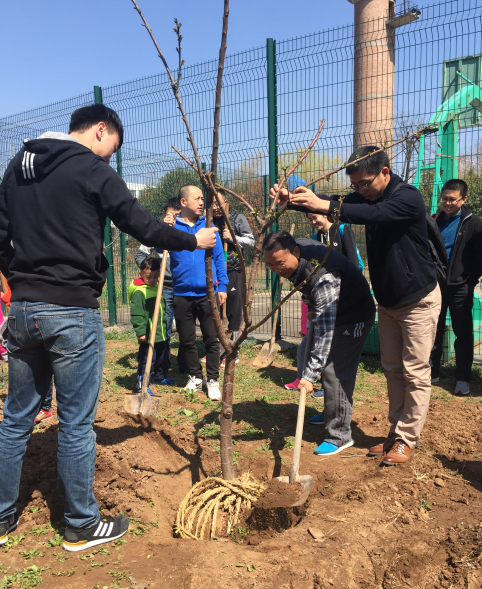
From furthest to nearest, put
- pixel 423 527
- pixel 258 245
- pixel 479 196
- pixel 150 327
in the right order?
pixel 479 196 < pixel 150 327 < pixel 423 527 < pixel 258 245

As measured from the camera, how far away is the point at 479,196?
5953 millimetres

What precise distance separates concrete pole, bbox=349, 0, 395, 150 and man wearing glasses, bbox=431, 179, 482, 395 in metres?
1.04

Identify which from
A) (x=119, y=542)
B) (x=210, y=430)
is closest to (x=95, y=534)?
(x=119, y=542)

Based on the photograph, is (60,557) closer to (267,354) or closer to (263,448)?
(263,448)

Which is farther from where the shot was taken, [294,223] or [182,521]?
[294,223]

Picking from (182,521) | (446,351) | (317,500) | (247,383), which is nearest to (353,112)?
(446,351)

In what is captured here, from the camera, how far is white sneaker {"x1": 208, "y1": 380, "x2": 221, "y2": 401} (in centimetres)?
478

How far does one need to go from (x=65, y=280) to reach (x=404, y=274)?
207 centimetres

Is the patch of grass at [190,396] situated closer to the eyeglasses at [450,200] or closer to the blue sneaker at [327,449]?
the blue sneaker at [327,449]

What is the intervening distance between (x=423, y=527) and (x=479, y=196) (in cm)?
449

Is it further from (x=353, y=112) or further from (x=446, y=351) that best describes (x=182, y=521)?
(x=353, y=112)

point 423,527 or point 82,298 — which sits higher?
point 82,298

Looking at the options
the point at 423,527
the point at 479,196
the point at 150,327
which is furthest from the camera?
the point at 479,196

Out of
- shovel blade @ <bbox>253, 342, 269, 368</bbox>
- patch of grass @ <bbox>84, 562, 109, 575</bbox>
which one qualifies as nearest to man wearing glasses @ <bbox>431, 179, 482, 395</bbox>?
shovel blade @ <bbox>253, 342, 269, 368</bbox>
